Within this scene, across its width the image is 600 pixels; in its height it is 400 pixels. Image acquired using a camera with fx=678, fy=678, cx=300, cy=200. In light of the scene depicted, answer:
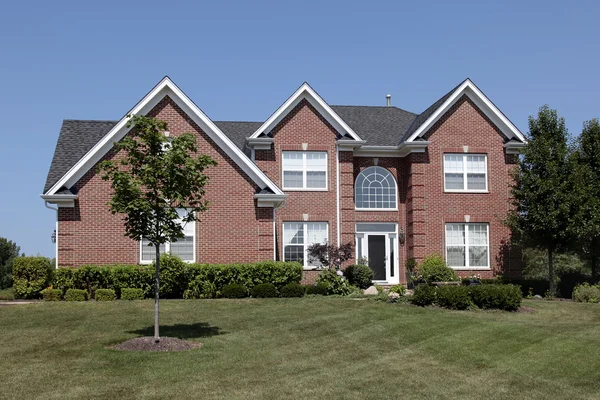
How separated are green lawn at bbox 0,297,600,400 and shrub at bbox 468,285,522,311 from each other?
0.68 meters

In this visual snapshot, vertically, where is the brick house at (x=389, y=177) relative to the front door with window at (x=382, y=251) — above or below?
above

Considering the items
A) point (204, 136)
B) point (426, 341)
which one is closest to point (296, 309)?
point (426, 341)

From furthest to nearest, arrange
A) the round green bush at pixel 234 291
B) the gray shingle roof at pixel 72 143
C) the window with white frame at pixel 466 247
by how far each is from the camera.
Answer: the window with white frame at pixel 466 247, the gray shingle roof at pixel 72 143, the round green bush at pixel 234 291

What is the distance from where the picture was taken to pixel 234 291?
2241 cm

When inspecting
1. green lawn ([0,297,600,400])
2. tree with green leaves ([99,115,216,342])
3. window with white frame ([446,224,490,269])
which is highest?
tree with green leaves ([99,115,216,342])

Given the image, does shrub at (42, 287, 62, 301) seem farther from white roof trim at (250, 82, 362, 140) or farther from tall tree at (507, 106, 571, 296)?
tall tree at (507, 106, 571, 296)

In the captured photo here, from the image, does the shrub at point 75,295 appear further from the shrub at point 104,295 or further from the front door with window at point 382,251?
the front door with window at point 382,251

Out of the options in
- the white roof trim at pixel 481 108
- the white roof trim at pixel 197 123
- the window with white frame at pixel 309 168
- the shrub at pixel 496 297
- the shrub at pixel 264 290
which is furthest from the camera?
the white roof trim at pixel 481 108

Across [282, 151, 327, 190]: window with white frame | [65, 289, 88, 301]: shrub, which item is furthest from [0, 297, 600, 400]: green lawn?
[282, 151, 327, 190]: window with white frame

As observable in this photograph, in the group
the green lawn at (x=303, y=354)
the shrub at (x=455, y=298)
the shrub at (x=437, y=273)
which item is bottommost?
the green lawn at (x=303, y=354)

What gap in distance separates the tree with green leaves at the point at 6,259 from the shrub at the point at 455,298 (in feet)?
76.3

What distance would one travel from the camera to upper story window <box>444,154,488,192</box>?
96.5ft

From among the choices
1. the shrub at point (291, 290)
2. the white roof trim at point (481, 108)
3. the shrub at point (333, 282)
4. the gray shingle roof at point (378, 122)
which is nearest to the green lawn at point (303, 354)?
the shrub at point (291, 290)

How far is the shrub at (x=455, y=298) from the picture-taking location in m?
19.9
